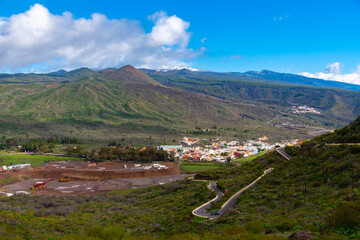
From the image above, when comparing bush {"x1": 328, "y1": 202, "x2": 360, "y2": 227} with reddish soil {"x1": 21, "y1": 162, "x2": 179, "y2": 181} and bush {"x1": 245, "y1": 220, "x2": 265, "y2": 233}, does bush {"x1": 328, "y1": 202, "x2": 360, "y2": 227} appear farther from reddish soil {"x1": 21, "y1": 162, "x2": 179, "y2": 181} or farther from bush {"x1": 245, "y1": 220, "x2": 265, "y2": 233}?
reddish soil {"x1": 21, "y1": 162, "x2": 179, "y2": 181}

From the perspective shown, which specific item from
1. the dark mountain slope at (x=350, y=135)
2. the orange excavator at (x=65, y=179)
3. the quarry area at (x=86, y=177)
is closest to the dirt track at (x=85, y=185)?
the quarry area at (x=86, y=177)

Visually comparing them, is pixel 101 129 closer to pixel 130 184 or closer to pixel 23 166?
pixel 23 166

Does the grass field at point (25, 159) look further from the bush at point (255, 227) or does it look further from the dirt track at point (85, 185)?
the bush at point (255, 227)

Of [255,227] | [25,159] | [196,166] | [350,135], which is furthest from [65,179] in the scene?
[350,135]

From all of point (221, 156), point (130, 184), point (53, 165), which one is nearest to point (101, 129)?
point (53, 165)

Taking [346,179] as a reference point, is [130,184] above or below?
below

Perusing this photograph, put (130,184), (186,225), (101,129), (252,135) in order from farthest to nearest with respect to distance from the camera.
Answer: (101,129)
(252,135)
(130,184)
(186,225)
